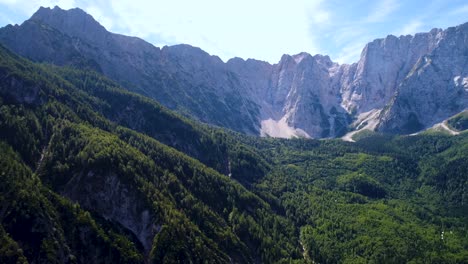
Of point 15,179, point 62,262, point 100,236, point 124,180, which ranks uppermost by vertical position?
point 124,180

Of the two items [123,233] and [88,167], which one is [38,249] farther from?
[88,167]

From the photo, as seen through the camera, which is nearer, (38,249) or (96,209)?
(38,249)

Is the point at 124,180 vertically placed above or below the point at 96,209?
above

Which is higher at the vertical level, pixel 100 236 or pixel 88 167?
pixel 88 167

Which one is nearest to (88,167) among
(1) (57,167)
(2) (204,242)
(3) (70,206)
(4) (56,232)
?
(1) (57,167)

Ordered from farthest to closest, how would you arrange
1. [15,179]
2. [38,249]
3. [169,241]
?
[169,241], [15,179], [38,249]

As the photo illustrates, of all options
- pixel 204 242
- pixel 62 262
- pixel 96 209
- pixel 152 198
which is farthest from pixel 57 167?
pixel 204 242

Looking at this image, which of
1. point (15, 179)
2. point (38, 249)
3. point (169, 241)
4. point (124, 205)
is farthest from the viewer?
point (124, 205)

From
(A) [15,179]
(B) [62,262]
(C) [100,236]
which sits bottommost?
(B) [62,262]

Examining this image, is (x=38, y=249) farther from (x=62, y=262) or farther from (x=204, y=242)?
(x=204, y=242)
